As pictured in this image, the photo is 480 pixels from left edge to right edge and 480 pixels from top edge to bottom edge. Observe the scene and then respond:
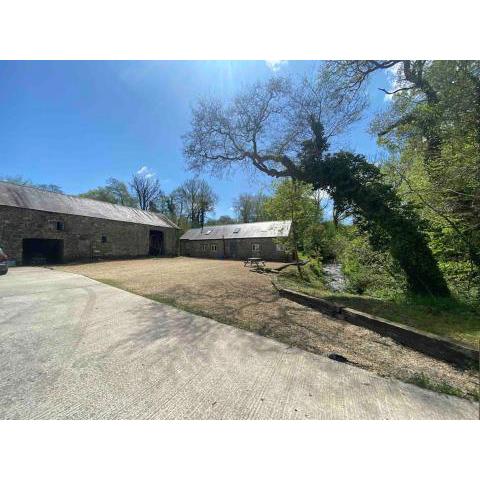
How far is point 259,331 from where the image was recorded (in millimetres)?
4031

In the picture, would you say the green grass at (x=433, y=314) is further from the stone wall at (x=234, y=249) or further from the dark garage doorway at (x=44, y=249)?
the dark garage doorway at (x=44, y=249)

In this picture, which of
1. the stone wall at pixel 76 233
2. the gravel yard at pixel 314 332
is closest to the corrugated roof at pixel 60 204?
the stone wall at pixel 76 233

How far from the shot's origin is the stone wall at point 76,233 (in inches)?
621

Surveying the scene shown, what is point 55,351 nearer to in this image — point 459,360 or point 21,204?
point 459,360

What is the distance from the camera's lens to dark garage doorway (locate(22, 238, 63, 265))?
1848 cm

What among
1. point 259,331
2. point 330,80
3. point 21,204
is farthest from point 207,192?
point 259,331

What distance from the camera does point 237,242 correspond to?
26422 millimetres

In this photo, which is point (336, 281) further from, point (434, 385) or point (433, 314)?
point (434, 385)

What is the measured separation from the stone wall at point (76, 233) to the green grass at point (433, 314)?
20377mm

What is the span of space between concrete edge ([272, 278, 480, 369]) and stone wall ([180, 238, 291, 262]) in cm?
1742

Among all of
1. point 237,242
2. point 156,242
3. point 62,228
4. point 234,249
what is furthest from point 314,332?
point 156,242

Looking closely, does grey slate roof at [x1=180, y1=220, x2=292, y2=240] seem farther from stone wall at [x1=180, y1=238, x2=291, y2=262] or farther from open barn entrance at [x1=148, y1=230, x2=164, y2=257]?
A: open barn entrance at [x1=148, y1=230, x2=164, y2=257]

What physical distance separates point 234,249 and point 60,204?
645 inches

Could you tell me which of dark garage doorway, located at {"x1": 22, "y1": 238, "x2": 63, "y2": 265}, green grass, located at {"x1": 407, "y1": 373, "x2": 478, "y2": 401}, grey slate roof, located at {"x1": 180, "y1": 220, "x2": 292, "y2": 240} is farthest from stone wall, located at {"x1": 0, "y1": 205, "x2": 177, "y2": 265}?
green grass, located at {"x1": 407, "y1": 373, "x2": 478, "y2": 401}
